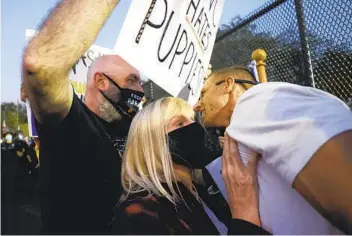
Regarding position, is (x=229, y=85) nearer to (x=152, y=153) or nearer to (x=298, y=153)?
(x=152, y=153)

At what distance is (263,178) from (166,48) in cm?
128

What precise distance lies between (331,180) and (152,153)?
0.91m

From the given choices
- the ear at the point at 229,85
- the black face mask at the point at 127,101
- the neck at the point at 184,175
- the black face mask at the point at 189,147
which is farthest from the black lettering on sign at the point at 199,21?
the neck at the point at 184,175

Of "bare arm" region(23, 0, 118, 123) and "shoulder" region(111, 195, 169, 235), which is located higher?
"bare arm" region(23, 0, 118, 123)

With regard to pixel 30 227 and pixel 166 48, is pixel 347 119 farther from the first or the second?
pixel 30 227

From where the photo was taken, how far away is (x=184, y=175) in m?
1.80

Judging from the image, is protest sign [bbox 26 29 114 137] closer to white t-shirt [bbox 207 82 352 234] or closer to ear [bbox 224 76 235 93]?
ear [bbox 224 76 235 93]

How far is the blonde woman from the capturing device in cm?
147

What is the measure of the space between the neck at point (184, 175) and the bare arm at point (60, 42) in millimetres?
667

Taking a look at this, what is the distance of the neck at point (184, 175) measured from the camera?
5.73ft

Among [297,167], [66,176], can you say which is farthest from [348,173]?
[66,176]

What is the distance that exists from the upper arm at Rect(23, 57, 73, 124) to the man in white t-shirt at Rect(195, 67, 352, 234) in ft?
2.25

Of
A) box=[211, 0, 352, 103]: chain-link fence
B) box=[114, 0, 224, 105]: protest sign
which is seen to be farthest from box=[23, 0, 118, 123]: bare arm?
box=[211, 0, 352, 103]: chain-link fence

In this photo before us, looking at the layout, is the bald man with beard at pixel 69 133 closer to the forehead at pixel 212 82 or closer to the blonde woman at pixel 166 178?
the blonde woman at pixel 166 178
